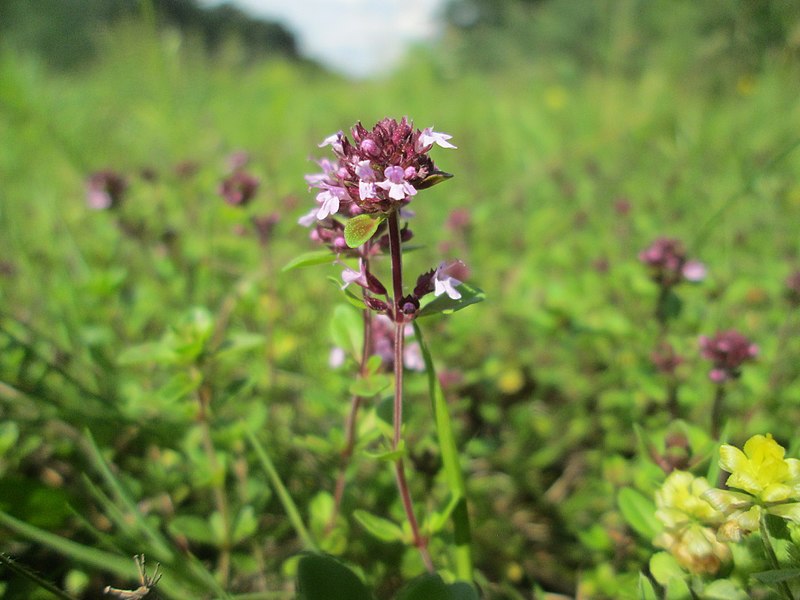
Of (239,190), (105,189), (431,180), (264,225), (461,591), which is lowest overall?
(461,591)

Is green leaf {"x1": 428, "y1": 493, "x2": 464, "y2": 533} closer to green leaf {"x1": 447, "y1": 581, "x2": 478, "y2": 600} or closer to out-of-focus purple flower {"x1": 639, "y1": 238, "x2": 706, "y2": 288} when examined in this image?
green leaf {"x1": 447, "y1": 581, "x2": 478, "y2": 600}

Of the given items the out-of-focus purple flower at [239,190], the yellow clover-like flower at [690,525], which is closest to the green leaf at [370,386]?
the yellow clover-like flower at [690,525]

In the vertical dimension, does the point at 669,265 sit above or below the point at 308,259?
above

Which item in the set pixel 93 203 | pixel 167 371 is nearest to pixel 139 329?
pixel 167 371

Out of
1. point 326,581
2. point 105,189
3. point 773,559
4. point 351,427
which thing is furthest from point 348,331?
point 105,189

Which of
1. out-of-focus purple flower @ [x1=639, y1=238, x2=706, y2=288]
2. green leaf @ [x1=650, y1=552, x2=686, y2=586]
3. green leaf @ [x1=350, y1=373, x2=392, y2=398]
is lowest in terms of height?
green leaf @ [x1=650, y1=552, x2=686, y2=586]

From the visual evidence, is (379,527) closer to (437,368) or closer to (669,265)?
(437,368)

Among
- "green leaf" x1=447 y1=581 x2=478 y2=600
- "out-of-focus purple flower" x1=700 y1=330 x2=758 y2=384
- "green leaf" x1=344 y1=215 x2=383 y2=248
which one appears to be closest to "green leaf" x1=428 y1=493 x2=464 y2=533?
"green leaf" x1=447 y1=581 x2=478 y2=600
